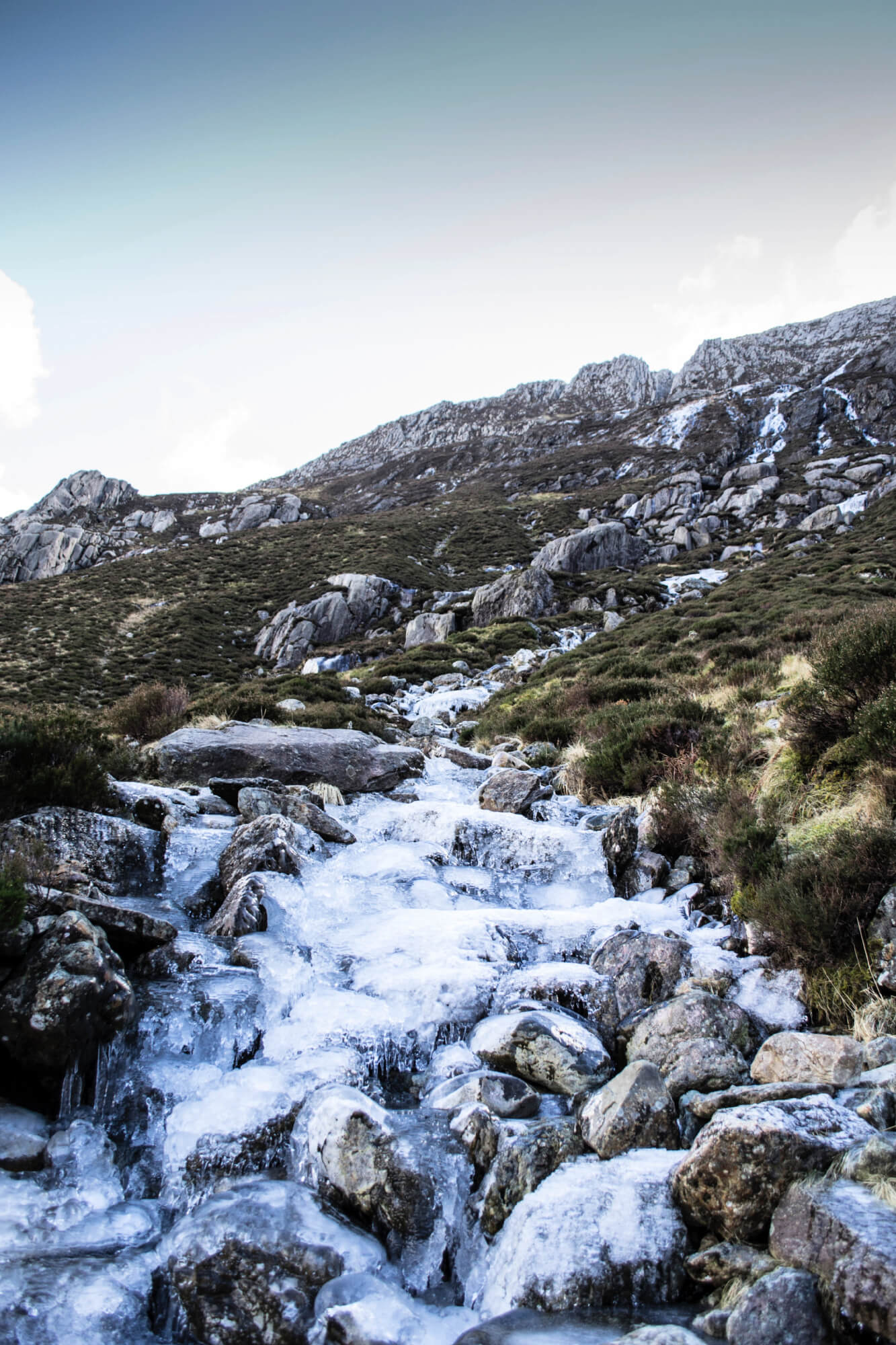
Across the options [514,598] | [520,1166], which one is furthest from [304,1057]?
[514,598]

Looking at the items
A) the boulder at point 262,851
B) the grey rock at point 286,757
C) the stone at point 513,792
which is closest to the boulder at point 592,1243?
the boulder at point 262,851

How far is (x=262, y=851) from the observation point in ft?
24.9

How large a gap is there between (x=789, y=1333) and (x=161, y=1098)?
397 cm

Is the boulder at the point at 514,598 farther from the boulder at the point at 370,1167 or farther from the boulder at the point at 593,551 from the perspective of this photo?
the boulder at the point at 370,1167

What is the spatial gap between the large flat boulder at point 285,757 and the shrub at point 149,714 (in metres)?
2.65

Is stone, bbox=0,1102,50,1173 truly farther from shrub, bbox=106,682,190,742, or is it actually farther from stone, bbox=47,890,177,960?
shrub, bbox=106,682,190,742

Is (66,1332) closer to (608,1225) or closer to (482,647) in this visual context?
(608,1225)

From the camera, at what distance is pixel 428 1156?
390cm

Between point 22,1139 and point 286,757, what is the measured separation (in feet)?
24.7

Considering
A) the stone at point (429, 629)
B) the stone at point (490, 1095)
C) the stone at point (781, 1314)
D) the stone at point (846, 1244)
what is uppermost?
the stone at point (429, 629)

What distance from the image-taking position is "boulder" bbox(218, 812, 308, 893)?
7.46 metres

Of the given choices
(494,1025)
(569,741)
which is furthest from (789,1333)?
(569,741)

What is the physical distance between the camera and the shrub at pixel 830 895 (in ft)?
16.1

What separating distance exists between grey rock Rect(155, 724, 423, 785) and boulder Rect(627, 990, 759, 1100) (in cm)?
744
